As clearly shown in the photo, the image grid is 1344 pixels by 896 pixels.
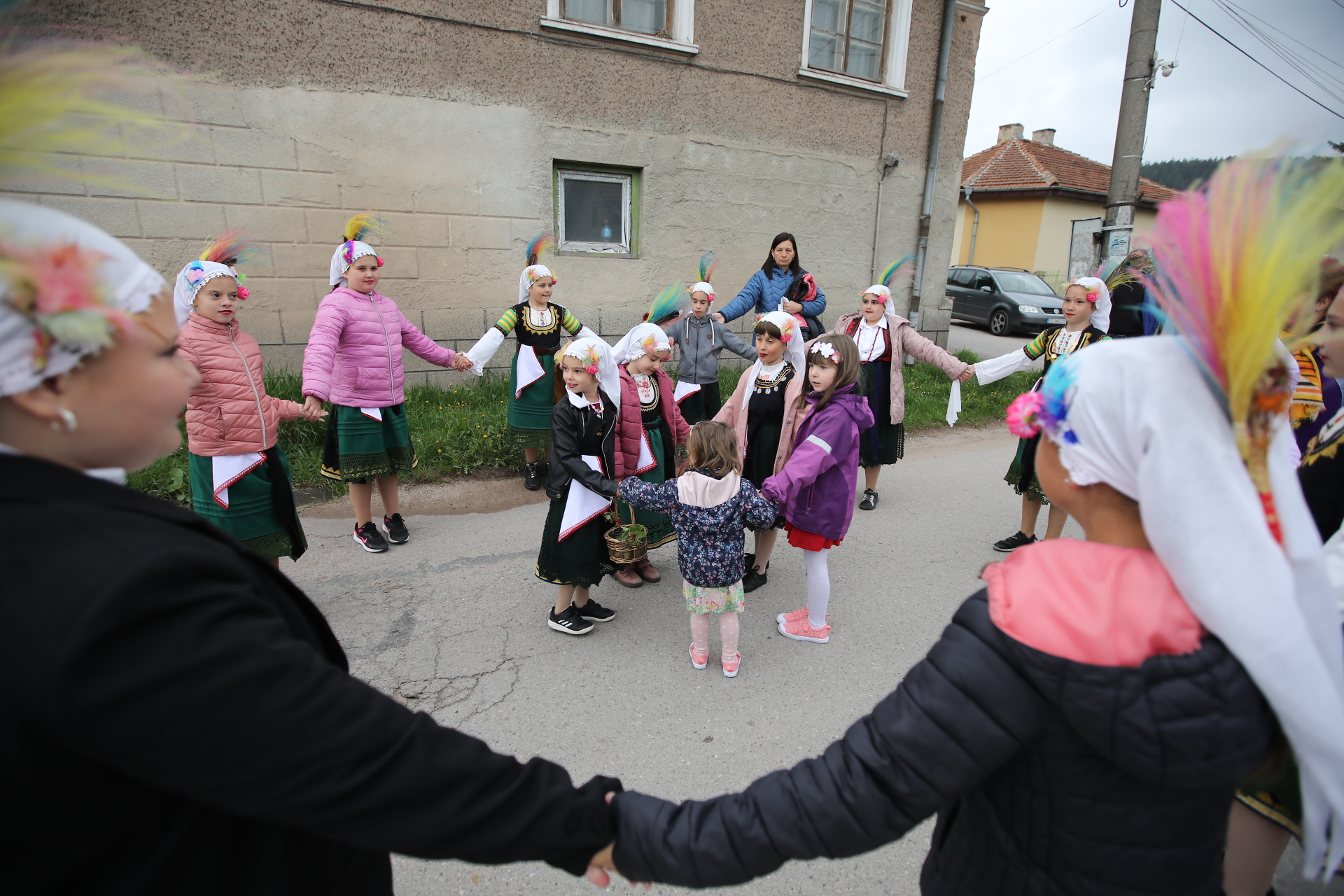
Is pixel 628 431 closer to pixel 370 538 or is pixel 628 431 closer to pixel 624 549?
pixel 624 549

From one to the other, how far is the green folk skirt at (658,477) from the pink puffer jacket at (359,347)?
1.80 meters

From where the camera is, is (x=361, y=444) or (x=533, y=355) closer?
(x=361, y=444)

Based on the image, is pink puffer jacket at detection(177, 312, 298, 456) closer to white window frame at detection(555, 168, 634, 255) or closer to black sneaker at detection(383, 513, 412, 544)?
black sneaker at detection(383, 513, 412, 544)

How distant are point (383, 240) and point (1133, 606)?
7.78m

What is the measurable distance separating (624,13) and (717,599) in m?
7.71

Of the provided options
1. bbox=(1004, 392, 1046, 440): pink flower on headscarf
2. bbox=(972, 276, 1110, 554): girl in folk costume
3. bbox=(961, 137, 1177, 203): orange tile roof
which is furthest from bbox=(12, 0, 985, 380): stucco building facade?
bbox=(961, 137, 1177, 203): orange tile roof

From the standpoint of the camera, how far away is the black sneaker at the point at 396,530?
4719mm

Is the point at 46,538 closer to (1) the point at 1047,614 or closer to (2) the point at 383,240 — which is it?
(1) the point at 1047,614

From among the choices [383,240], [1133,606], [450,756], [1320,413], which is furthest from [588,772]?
[383,240]

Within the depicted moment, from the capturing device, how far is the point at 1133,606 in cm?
101

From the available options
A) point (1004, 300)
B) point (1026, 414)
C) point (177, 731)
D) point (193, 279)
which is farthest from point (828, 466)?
point (1004, 300)

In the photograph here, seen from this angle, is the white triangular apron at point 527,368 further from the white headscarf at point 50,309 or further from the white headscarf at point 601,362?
the white headscarf at point 50,309

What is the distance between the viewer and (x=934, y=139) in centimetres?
1014

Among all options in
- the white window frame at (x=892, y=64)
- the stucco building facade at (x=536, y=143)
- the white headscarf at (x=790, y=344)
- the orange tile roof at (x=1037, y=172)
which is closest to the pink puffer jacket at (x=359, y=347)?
the white headscarf at (x=790, y=344)
